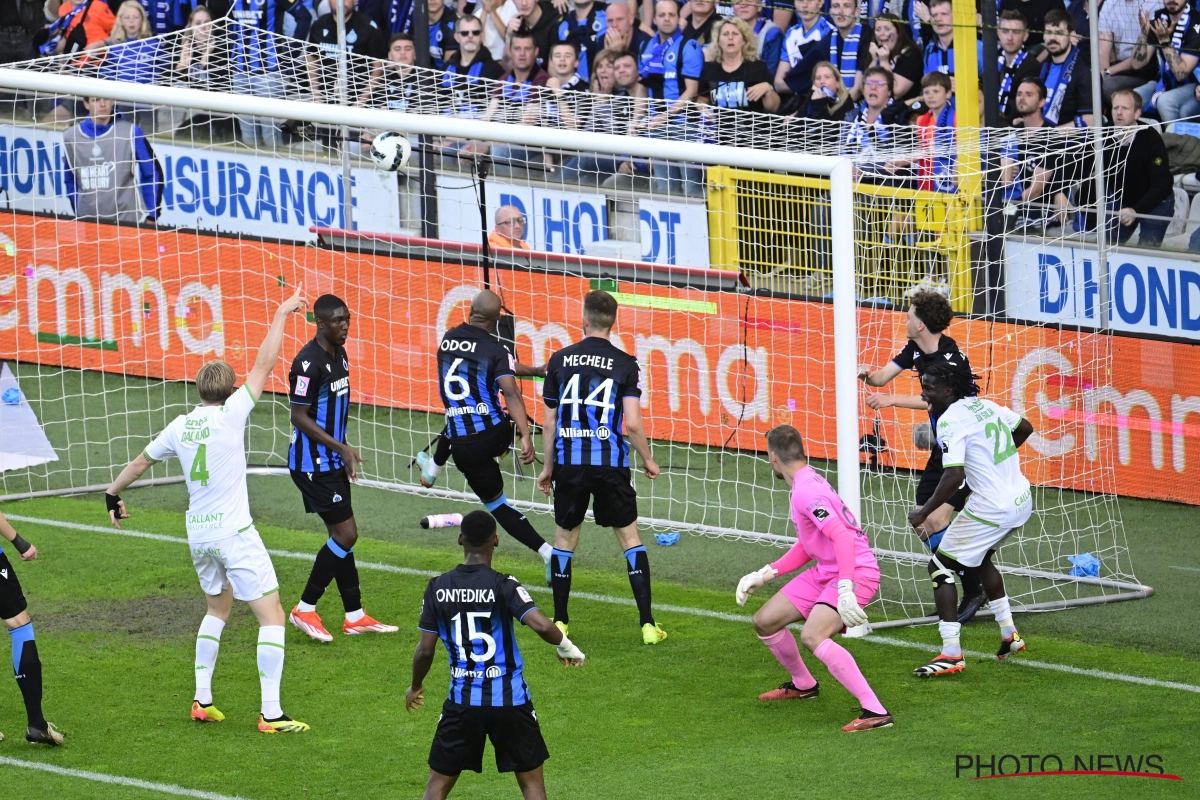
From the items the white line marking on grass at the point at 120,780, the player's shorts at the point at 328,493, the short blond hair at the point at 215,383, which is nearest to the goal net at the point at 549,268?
the player's shorts at the point at 328,493

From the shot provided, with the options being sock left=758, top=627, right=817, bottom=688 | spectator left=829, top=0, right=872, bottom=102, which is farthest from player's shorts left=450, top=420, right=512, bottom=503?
spectator left=829, top=0, right=872, bottom=102

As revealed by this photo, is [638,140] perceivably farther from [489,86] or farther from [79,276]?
[79,276]

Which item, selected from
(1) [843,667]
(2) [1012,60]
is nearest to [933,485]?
(1) [843,667]

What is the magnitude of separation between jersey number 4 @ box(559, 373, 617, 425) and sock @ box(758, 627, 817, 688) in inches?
71.4

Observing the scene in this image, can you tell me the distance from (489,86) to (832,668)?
8.99m

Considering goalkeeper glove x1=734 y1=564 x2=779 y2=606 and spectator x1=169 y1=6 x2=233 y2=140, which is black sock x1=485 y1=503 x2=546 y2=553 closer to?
goalkeeper glove x1=734 y1=564 x2=779 y2=606

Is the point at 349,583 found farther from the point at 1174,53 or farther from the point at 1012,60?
the point at 1174,53

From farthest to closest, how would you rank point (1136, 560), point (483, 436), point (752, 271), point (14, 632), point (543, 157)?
point (543, 157), point (752, 271), point (1136, 560), point (483, 436), point (14, 632)

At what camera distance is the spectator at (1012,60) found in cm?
1536

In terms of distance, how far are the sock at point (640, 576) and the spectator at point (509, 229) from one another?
5.63 metres

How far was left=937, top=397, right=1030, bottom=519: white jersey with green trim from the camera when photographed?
9539 mm

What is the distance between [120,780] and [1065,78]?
35.6 feet

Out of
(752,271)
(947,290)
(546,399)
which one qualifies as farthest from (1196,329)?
(546,399)

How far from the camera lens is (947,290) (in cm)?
1302
